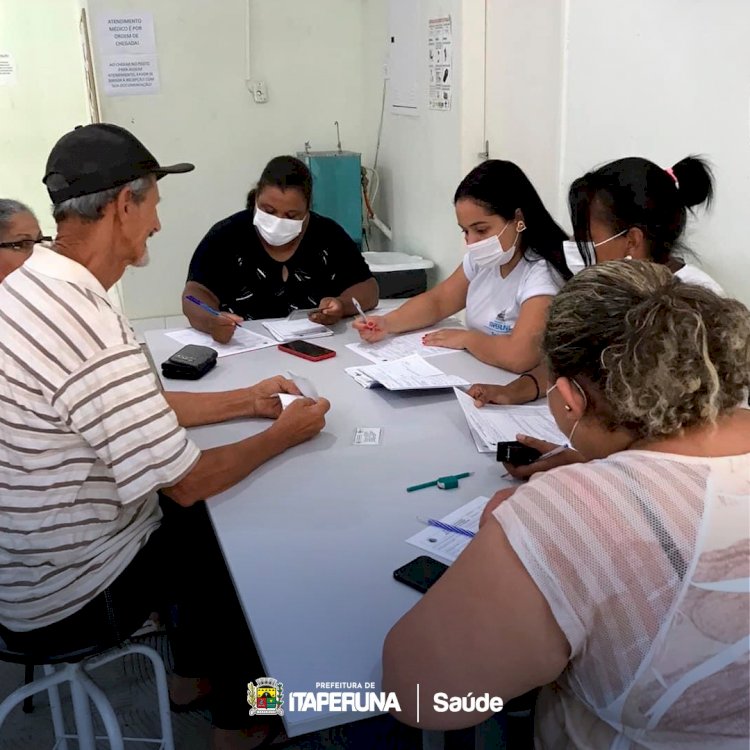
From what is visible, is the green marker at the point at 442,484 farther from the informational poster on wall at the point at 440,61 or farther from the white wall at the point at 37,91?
the white wall at the point at 37,91

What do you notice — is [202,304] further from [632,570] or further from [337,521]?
[632,570]

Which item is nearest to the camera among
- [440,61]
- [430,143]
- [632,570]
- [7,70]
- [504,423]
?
[632,570]

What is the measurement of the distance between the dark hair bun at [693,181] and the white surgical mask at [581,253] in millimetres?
169

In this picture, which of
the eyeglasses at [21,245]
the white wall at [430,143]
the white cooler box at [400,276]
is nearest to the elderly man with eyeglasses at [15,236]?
the eyeglasses at [21,245]

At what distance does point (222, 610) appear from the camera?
1.67 m

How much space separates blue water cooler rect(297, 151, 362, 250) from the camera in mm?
3709

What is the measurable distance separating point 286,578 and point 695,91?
1622 millimetres

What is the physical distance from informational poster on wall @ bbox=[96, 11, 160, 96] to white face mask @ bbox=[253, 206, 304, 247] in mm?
1372

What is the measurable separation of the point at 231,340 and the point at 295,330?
0.71 feet

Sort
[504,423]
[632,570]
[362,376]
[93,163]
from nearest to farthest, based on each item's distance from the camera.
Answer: [632,570] < [93,163] < [504,423] < [362,376]

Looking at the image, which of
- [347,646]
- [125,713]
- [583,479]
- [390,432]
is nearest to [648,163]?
[390,432]

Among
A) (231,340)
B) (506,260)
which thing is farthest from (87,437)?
(506,260)

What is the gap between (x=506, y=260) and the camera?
7.30 feet

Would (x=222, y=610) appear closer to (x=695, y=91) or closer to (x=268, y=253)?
(x=268, y=253)
